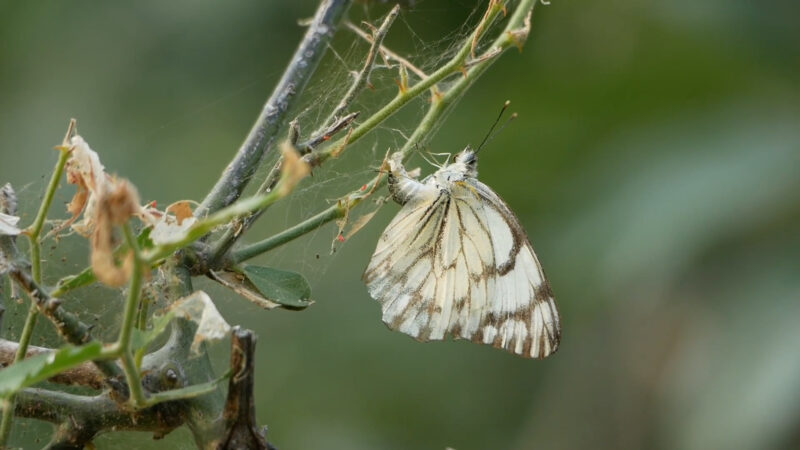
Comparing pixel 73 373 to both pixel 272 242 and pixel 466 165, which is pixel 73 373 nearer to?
pixel 272 242

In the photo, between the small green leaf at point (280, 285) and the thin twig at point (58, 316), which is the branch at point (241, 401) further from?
the small green leaf at point (280, 285)

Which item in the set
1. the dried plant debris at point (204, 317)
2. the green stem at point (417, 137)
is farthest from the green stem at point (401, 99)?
the dried plant debris at point (204, 317)

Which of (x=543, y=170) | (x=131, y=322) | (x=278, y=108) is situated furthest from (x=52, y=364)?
(x=543, y=170)

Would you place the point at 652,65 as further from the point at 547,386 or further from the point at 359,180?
the point at 359,180

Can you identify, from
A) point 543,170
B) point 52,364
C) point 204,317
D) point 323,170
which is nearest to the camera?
point 52,364

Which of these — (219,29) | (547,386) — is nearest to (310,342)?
(547,386)

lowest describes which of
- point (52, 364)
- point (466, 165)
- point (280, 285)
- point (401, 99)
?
point (52, 364)
